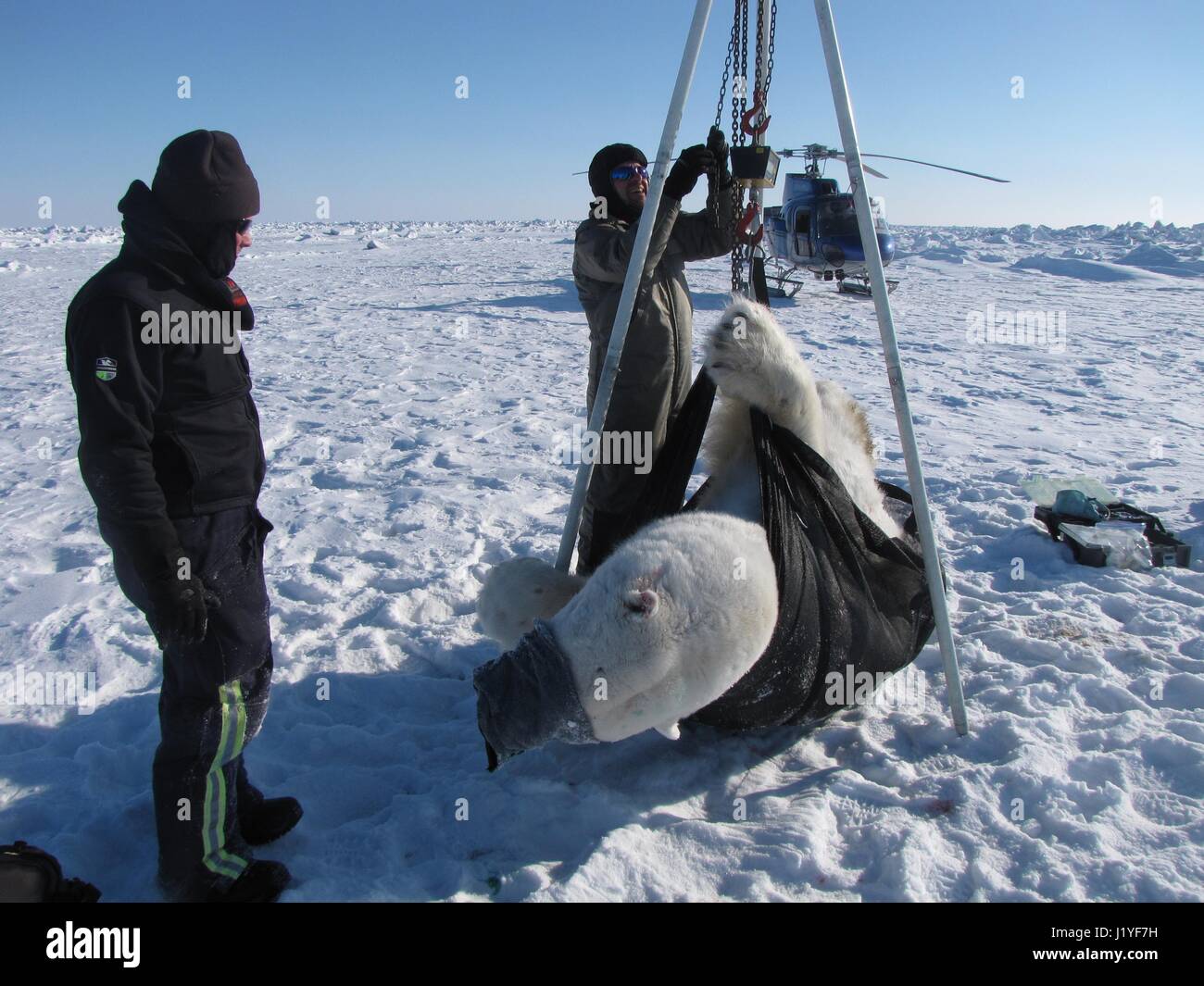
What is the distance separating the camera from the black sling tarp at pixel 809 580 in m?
2.29

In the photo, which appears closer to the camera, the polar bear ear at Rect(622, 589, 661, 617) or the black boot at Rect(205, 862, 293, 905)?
the polar bear ear at Rect(622, 589, 661, 617)

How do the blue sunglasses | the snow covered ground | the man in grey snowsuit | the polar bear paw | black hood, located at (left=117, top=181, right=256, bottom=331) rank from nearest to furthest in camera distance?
black hood, located at (left=117, top=181, right=256, bottom=331), the snow covered ground, the polar bear paw, the man in grey snowsuit, the blue sunglasses

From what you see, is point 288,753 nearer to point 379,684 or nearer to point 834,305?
point 379,684

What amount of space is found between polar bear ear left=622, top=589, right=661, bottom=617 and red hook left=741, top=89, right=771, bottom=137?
5.55 ft

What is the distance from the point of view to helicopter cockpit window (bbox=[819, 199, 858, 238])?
36.2ft

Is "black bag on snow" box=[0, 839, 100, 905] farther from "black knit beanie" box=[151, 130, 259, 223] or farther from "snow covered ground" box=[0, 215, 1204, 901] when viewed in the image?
"black knit beanie" box=[151, 130, 259, 223]

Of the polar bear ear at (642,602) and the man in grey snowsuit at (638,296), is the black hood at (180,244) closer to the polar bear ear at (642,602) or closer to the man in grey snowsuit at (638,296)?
the polar bear ear at (642,602)

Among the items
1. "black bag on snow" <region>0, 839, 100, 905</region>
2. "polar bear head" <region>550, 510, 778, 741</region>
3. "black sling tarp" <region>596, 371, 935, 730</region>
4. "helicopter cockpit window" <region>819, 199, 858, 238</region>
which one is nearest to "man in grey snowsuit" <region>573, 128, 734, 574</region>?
"black sling tarp" <region>596, 371, 935, 730</region>

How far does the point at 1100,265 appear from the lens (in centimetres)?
2250

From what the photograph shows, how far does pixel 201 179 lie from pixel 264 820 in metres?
1.77

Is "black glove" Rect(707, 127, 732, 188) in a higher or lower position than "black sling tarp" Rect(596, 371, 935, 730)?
higher

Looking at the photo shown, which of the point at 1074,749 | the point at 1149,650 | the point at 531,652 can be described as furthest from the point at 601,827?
the point at 1149,650

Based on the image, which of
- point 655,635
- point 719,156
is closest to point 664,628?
point 655,635

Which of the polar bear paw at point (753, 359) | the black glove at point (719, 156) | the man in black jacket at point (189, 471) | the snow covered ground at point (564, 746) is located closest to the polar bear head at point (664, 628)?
the snow covered ground at point (564, 746)
